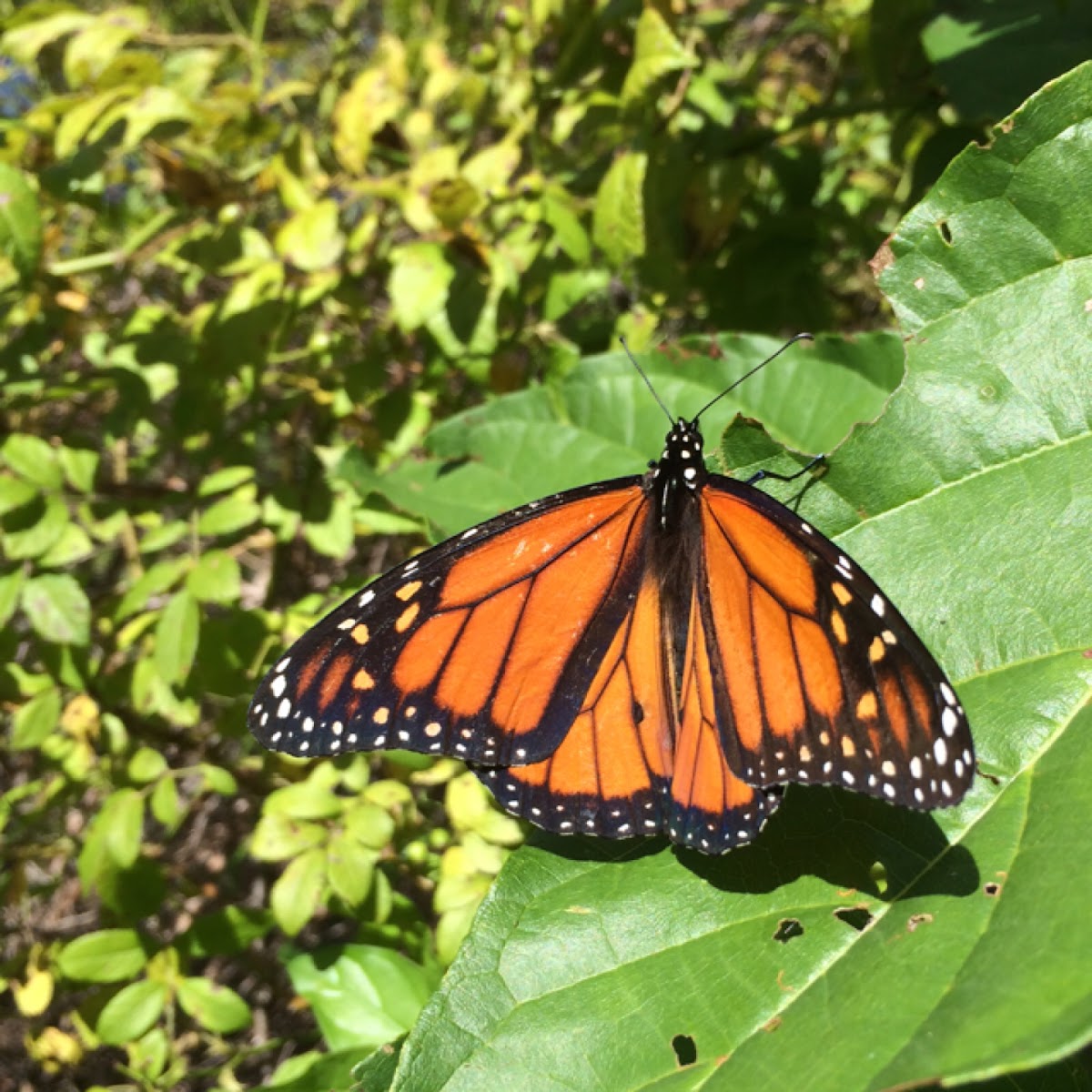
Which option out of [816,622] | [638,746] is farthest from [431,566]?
[816,622]

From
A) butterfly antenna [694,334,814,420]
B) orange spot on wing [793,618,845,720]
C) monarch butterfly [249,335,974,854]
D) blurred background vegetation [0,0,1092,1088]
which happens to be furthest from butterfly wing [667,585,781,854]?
blurred background vegetation [0,0,1092,1088]

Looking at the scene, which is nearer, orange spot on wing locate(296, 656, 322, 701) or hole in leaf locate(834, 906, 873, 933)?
hole in leaf locate(834, 906, 873, 933)

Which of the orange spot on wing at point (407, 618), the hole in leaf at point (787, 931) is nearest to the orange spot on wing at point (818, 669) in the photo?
the hole in leaf at point (787, 931)

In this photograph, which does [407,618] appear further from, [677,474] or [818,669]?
[818,669]

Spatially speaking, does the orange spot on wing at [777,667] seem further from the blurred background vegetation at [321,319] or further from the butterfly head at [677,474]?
the blurred background vegetation at [321,319]

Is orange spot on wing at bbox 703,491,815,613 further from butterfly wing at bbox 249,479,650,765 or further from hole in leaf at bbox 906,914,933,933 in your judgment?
hole in leaf at bbox 906,914,933,933
